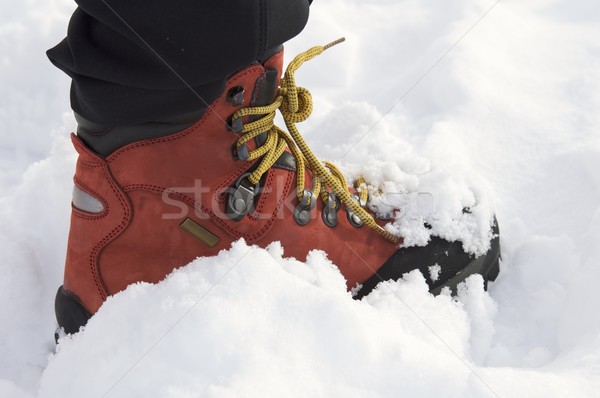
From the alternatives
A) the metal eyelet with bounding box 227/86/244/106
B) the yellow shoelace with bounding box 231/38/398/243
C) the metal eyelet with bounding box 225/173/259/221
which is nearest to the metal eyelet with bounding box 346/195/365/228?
the yellow shoelace with bounding box 231/38/398/243

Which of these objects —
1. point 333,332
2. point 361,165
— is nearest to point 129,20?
point 333,332

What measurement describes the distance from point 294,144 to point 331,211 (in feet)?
0.43

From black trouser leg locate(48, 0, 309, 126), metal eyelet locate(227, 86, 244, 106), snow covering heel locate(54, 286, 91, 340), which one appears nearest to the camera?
black trouser leg locate(48, 0, 309, 126)

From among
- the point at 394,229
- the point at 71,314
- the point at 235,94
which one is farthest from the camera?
the point at 394,229

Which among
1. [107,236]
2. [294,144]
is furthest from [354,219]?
[107,236]

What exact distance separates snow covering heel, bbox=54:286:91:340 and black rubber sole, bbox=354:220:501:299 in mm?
451

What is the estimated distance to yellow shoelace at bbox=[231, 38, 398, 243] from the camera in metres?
0.94

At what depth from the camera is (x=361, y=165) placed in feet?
4.08

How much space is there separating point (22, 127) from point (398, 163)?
3.43 ft

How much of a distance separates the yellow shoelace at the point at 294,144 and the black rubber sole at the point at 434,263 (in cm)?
4

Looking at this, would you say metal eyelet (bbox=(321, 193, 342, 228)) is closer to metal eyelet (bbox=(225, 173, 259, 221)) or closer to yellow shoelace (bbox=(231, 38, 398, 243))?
yellow shoelace (bbox=(231, 38, 398, 243))

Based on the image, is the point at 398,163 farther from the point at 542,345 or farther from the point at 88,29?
the point at 88,29

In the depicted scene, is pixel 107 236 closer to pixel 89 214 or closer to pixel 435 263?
pixel 89 214

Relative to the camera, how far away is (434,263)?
3.62 feet
